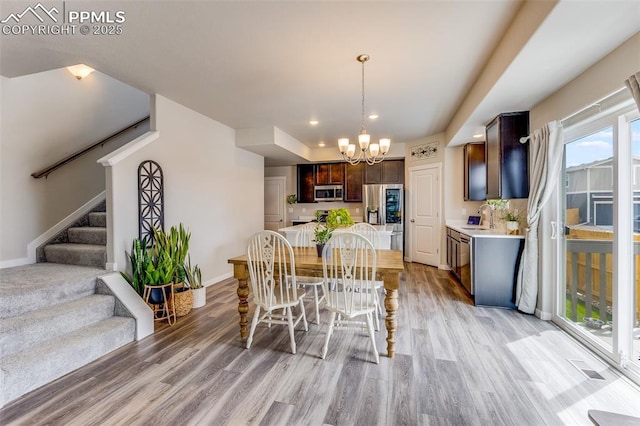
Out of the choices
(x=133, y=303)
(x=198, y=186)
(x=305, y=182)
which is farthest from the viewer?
(x=305, y=182)

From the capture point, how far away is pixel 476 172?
4.83 metres

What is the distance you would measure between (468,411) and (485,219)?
386cm

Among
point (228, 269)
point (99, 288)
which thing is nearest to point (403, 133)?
point (228, 269)

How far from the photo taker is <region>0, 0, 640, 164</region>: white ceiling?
1.88 m

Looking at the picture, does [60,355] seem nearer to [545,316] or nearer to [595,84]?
[545,316]

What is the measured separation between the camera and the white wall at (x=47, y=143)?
311cm

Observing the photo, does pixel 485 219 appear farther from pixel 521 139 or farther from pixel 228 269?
pixel 228 269

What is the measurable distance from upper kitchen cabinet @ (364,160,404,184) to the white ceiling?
2.62 meters

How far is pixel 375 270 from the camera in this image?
2197 millimetres

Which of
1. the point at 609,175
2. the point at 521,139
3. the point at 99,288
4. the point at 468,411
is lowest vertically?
the point at 468,411

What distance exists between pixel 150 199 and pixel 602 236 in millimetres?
4596

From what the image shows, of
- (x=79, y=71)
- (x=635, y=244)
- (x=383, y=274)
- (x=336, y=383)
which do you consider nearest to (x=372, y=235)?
(x=383, y=274)

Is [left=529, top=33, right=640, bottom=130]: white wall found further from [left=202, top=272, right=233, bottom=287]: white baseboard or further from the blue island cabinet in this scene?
[left=202, top=272, right=233, bottom=287]: white baseboard

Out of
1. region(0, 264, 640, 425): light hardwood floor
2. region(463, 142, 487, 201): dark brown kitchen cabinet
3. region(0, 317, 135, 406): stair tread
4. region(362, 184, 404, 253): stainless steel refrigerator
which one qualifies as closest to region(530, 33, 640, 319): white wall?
region(0, 264, 640, 425): light hardwood floor
